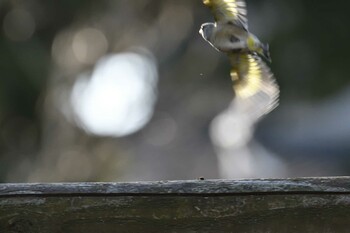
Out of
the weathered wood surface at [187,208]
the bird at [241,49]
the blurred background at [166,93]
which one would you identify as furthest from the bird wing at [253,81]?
the blurred background at [166,93]

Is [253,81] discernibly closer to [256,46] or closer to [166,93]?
[256,46]

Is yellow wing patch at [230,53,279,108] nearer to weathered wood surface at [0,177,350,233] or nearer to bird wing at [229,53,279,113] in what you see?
bird wing at [229,53,279,113]

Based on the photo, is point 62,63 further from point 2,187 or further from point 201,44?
point 2,187

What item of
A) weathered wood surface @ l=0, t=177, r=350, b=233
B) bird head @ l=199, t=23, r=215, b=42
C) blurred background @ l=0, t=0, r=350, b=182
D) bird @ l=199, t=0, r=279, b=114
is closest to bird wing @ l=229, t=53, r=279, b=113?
bird @ l=199, t=0, r=279, b=114

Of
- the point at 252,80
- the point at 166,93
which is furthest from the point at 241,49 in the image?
the point at 166,93

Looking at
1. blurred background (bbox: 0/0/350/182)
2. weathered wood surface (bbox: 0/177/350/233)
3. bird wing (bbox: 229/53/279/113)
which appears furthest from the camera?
blurred background (bbox: 0/0/350/182)

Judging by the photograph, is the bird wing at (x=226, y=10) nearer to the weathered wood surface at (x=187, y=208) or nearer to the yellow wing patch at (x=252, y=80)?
the yellow wing patch at (x=252, y=80)
